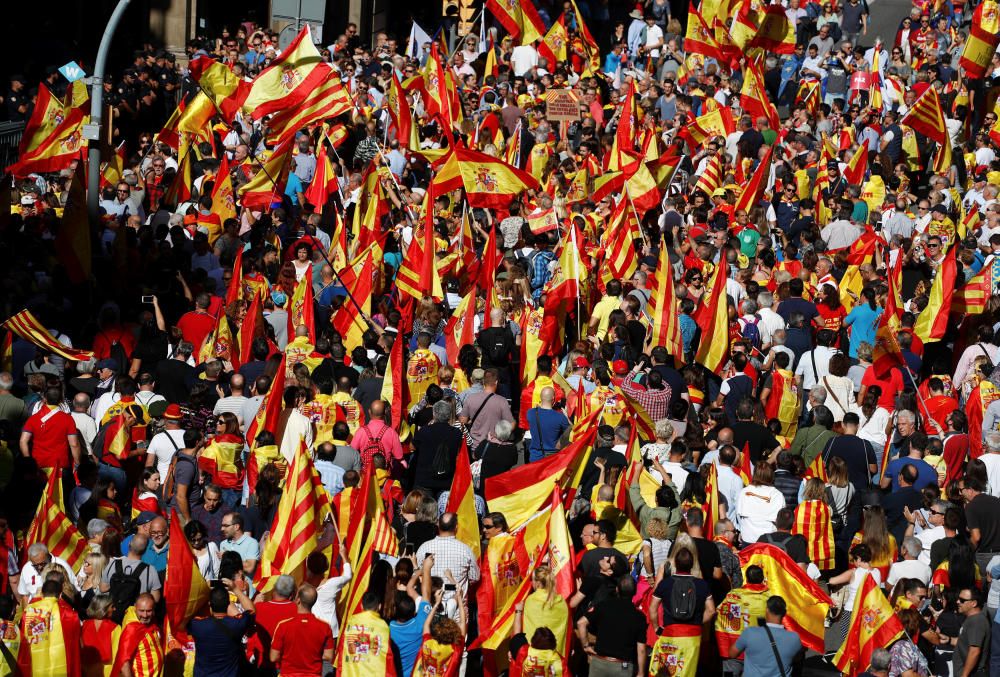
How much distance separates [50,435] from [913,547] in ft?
23.2

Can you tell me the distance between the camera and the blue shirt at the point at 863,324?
735 inches

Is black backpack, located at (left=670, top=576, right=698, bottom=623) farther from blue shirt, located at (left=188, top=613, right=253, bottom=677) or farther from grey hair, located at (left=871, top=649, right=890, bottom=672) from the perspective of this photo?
blue shirt, located at (left=188, top=613, right=253, bottom=677)

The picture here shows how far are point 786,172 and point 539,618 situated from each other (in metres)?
11.8

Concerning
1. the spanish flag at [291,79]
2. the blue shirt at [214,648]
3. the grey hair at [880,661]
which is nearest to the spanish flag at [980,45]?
the spanish flag at [291,79]

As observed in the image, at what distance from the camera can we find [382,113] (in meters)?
26.4

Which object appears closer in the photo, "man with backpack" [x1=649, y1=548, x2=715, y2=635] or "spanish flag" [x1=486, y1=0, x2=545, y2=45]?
"man with backpack" [x1=649, y1=548, x2=715, y2=635]

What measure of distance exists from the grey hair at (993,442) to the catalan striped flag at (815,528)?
2.05m

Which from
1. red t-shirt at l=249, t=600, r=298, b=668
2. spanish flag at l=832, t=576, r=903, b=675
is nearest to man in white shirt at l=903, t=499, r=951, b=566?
spanish flag at l=832, t=576, r=903, b=675

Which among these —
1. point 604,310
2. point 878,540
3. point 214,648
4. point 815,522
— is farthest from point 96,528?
point 604,310

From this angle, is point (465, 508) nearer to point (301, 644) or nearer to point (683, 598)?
point (683, 598)

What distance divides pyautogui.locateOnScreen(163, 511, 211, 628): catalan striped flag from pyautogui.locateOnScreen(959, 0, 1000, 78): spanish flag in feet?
60.2

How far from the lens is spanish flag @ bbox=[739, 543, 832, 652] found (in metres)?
13.2

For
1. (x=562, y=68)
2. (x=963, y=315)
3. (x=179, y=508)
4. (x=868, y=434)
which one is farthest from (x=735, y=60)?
(x=179, y=508)

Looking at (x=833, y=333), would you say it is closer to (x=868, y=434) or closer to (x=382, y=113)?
(x=868, y=434)
